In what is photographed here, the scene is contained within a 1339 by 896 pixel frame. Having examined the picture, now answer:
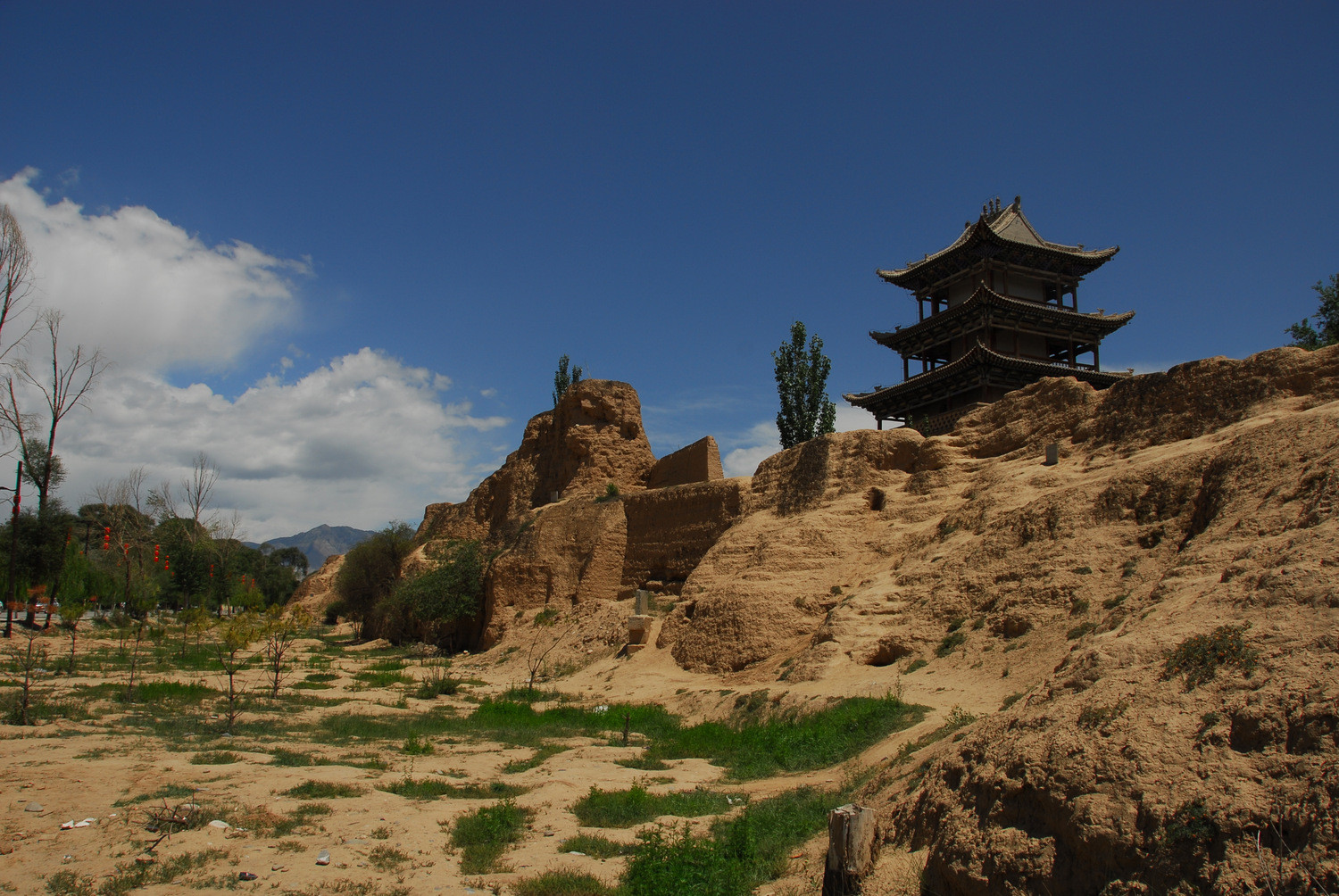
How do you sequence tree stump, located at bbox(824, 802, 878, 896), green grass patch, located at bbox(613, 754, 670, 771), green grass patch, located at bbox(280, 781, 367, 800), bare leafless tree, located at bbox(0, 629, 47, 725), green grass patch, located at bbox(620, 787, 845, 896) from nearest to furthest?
tree stump, located at bbox(824, 802, 878, 896), green grass patch, located at bbox(620, 787, 845, 896), green grass patch, located at bbox(280, 781, 367, 800), green grass patch, located at bbox(613, 754, 670, 771), bare leafless tree, located at bbox(0, 629, 47, 725)

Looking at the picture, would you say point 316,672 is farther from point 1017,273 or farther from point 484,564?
point 1017,273

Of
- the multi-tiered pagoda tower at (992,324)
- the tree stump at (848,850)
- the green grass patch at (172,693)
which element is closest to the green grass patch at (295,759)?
the green grass patch at (172,693)

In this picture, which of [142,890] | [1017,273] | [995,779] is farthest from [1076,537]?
[1017,273]

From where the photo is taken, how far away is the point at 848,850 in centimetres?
488

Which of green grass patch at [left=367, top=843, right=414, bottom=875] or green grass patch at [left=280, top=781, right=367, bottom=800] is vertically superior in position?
green grass patch at [left=280, top=781, right=367, bottom=800]

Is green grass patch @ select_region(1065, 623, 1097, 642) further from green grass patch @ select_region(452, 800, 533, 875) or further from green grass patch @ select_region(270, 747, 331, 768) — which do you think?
green grass patch @ select_region(270, 747, 331, 768)

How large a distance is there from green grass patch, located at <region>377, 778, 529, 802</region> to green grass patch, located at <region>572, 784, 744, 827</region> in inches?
36.7

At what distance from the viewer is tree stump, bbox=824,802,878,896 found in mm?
4840

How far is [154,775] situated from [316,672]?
12.8 m

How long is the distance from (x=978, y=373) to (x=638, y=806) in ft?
77.8

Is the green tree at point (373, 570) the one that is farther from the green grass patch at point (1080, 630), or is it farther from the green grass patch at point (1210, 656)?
the green grass patch at point (1210, 656)

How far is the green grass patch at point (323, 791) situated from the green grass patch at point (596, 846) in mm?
2436

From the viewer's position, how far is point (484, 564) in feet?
87.5

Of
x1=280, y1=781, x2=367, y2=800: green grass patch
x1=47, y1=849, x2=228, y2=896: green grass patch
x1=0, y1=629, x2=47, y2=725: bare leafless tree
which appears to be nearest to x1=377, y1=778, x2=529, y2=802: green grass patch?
x1=280, y1=781, x2=367, y2=800: green grass patch
